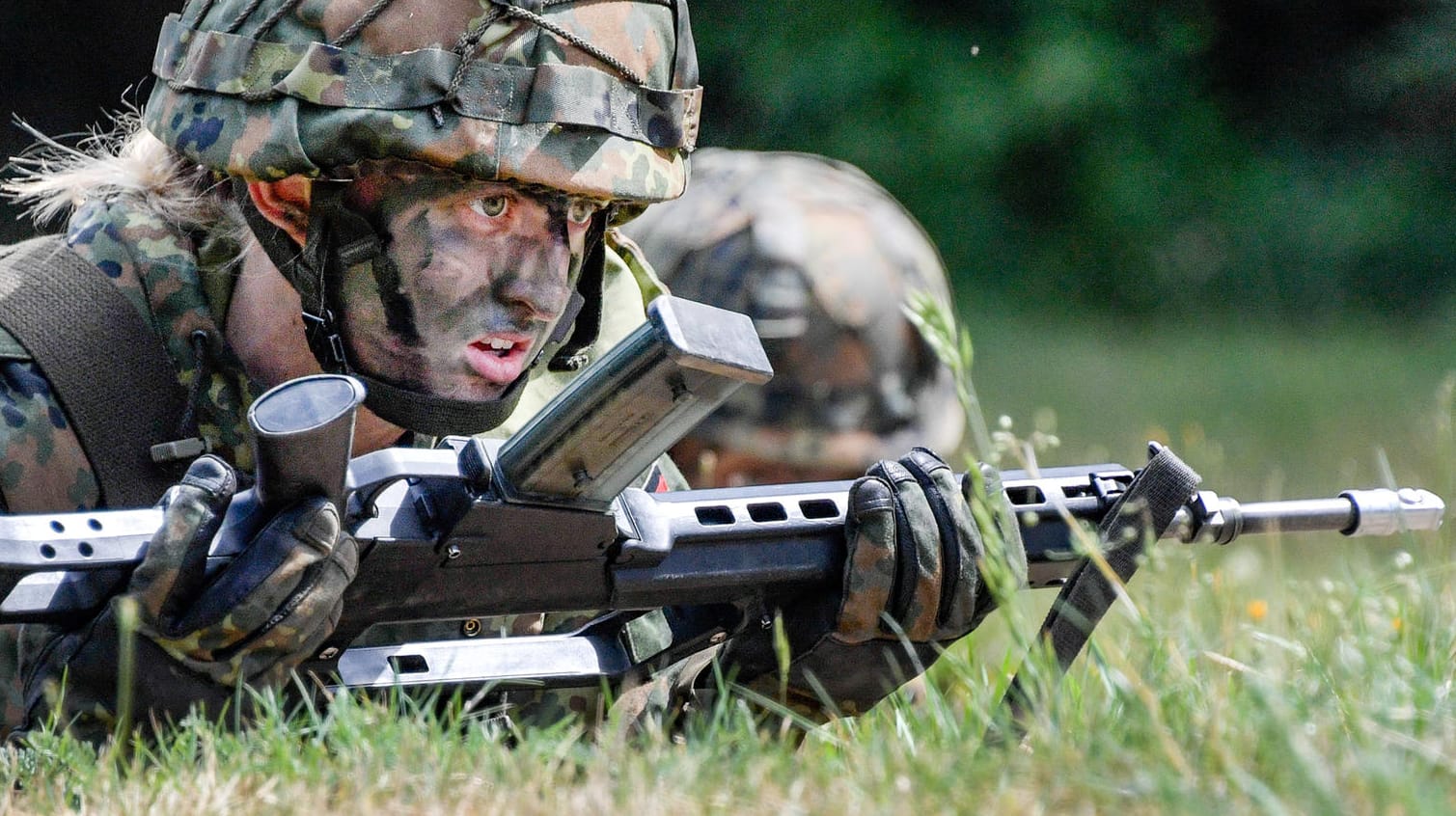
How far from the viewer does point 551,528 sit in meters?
2.88

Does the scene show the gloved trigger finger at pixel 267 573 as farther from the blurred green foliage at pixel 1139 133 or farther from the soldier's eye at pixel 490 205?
the blurred green foliage at pixel 1139 133

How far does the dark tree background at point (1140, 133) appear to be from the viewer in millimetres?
12523

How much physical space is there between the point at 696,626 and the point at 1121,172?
1022 cm

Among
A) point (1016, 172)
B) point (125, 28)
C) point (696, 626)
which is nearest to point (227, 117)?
point (696, 626)

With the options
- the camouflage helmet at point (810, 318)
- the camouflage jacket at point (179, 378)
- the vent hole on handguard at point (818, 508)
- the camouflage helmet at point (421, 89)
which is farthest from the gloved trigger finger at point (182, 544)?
Result: the camouflage helmet at point (810, 318)

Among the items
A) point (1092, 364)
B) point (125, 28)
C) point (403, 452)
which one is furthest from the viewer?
point (1092, 364)

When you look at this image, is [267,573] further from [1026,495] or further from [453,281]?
[1026,495]

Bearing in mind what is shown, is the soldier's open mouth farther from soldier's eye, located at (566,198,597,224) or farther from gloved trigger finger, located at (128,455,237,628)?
gloved trigger finger, located at (128,455,237,628)

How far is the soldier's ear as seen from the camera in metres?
3.50

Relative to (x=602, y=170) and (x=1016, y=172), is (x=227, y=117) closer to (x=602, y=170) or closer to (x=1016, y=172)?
(x=602, y=170)

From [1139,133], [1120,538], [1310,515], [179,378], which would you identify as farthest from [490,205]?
[1139,133]

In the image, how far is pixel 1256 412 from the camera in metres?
10.2

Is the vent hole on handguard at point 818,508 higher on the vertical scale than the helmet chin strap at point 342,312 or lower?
lower

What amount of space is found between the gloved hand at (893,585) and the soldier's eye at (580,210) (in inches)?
29.1
